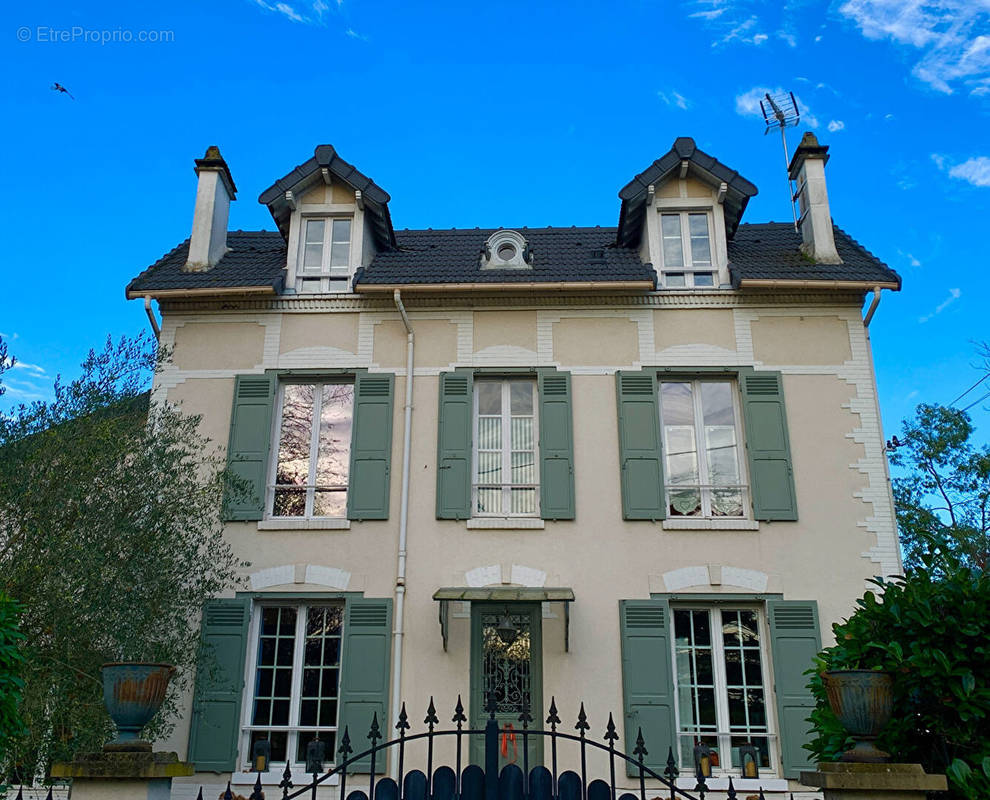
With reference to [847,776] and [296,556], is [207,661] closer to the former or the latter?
[296,556]

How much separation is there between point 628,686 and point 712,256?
5.68 meters

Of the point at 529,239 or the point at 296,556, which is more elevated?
the point at 529,239

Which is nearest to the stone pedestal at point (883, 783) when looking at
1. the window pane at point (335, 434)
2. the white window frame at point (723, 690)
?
the white window frame at point (723, 690)

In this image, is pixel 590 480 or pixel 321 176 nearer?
pixel 590 480

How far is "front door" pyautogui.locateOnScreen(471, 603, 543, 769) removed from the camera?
9.72 metres

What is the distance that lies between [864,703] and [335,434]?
7.70 metres

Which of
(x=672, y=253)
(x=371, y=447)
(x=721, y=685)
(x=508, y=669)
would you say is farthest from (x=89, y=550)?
(x=672, y=253)

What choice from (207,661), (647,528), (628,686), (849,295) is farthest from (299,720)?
(849,295)

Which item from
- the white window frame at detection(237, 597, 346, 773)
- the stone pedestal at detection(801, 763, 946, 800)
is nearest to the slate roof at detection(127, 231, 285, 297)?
the white window frame at detection(237, 597, 346, 773)

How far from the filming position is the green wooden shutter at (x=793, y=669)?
933 cm

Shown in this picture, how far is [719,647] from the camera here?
32.9 feet

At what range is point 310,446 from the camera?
11.1 meters

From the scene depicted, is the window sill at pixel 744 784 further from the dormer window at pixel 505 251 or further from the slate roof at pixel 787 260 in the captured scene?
the dormer window at pixel 505 251

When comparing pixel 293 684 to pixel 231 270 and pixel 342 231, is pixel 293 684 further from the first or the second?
pixel 342 231
